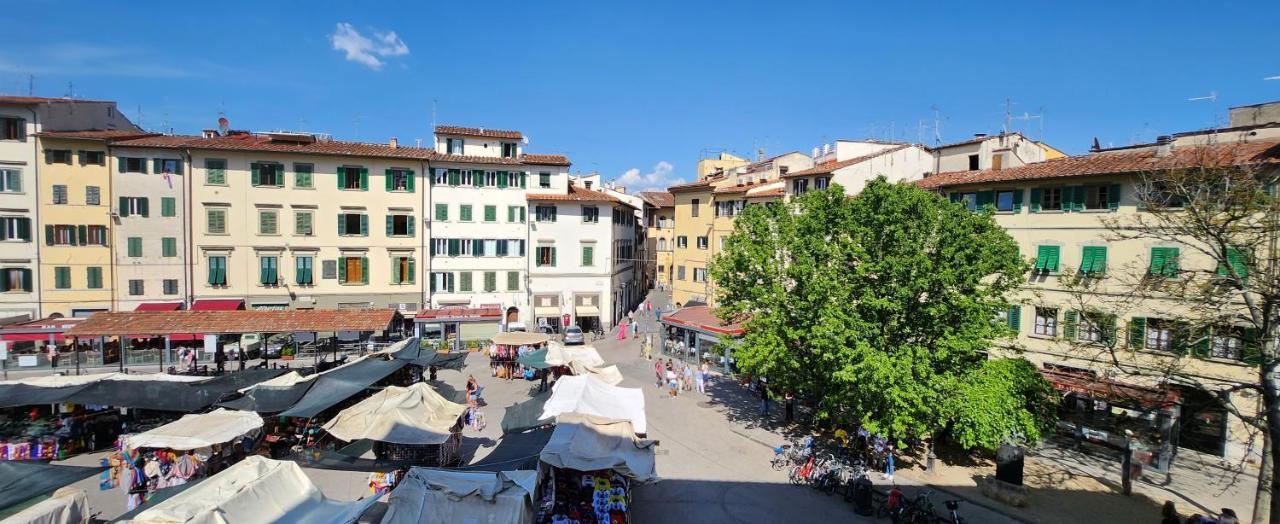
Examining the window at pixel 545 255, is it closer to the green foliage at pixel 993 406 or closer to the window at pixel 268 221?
the window at pixel 268 221

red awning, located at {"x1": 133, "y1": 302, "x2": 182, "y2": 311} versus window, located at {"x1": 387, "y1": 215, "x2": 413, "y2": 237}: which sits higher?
window, located at {"x1": 387, "y1": 215, "x2": 413, "y2": 237}

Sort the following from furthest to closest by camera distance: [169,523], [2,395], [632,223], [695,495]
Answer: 1. [632,223]
2. [2,395]
3. [695,495]
4. [169,523]

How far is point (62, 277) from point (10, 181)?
19.4 ft

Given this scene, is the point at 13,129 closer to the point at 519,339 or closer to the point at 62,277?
the point at 62,277

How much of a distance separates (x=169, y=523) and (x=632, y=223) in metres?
43.7

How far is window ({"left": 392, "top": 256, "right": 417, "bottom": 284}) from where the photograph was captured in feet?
125

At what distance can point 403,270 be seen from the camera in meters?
38.4

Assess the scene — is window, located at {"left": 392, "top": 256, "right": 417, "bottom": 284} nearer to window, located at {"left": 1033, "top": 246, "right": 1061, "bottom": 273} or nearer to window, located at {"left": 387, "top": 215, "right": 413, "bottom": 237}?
window, located at {"left": 387, "top": 215, "right": 413, "bottom": 237}

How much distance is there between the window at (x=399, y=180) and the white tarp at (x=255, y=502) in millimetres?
28953

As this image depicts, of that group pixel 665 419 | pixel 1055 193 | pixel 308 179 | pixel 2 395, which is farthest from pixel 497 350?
pixel 1055 193

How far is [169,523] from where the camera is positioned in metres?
9.46

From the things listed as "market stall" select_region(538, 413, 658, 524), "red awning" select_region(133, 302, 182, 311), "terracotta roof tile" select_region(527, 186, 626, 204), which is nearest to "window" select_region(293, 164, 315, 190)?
"red awning" select_region(133, 302, 182, 311)

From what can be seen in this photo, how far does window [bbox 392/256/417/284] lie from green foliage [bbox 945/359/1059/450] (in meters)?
32.0

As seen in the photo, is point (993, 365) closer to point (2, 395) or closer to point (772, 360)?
point (772, 360)
